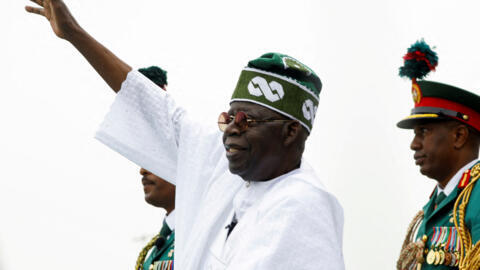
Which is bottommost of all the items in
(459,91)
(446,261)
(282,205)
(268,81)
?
(446,261)

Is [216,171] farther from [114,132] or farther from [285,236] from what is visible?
[285,236]

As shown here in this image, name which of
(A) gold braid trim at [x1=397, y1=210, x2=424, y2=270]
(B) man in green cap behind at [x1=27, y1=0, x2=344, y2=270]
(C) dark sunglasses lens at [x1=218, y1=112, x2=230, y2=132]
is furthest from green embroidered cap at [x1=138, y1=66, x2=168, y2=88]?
(A) gold braid trim at [x1=397, y1=210, x2=424, y2=270]

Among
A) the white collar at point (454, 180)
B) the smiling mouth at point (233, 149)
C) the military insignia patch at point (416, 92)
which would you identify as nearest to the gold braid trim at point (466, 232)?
the white collar at point (454, 180)

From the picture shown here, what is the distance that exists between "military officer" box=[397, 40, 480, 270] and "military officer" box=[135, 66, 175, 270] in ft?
5.00

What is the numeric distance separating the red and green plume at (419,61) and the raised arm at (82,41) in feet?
7.40

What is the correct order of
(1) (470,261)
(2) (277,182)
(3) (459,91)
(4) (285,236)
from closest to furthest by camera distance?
(4) (285,236) < (2) (277,182) < (1) (470,261) < (3) (459,91)

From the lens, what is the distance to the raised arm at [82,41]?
300 centimetres

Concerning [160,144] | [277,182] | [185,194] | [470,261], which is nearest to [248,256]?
[277,182]

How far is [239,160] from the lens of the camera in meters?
2.81

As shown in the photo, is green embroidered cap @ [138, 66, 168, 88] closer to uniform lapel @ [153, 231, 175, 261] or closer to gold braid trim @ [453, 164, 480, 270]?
uniform lapel @ [153, 231, 175, 261]

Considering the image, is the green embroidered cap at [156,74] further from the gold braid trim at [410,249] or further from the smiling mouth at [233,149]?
the gold braid trim at [410,249]

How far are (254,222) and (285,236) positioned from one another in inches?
7.6

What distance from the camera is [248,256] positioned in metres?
2.47

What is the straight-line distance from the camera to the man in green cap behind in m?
2.52
